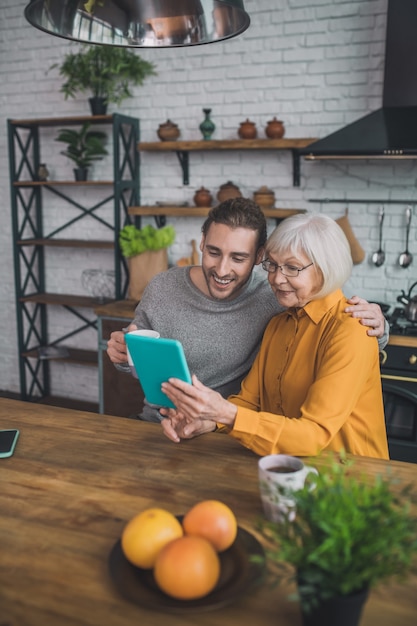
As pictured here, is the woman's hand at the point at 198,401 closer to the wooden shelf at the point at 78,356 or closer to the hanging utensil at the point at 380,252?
the hanging utensil at the point at 380,252

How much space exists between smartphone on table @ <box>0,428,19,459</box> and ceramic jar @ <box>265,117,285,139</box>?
8.63ft

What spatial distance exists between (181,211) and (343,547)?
331 cm

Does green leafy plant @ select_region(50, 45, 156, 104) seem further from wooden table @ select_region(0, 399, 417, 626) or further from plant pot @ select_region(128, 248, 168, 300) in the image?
wooden table @ select_region(0, 399, 417, 626)

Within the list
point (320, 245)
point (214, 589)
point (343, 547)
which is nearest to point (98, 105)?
point (320, 245)

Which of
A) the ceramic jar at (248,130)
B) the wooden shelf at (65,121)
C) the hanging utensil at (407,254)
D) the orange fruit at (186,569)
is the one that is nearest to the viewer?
the orange fruit at (186,569)

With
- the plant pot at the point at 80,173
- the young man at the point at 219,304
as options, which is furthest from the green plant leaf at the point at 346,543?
the plant pot at the point at 80,173

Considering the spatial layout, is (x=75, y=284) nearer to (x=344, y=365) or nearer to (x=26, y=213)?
(x=26, y=213)

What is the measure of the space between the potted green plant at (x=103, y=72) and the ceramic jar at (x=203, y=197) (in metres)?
0.85

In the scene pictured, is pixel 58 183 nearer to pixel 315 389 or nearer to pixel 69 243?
pixel 69 243

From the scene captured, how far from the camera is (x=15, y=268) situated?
448 cm

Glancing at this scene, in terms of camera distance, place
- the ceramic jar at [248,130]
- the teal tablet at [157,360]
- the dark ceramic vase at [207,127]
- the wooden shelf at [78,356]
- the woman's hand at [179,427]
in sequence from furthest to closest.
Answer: the wooden shelf at [78,356]
the dark ceramic vase at [207,127]
the ceramic jar at [248,130]
the woman's hand at [179,427]
the teal tablet at [157,360]

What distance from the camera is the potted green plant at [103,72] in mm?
3941

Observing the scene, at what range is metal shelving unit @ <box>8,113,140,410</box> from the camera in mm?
4133

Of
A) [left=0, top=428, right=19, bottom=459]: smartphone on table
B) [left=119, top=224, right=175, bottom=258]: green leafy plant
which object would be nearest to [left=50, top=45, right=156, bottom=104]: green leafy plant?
[left=119, top=224, right=175, bottom=258]: green leafy plant
